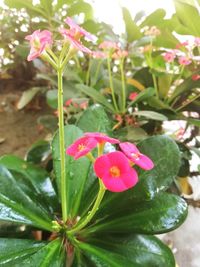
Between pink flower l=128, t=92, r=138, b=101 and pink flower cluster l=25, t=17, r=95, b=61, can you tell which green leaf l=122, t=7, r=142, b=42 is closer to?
pink flower l=128, t=92, r=138, b=101

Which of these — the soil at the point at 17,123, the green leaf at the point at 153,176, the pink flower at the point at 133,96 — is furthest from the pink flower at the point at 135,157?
the soil at the point at 17,123

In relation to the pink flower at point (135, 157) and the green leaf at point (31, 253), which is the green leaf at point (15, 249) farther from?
the pink flower at point (135, 157)

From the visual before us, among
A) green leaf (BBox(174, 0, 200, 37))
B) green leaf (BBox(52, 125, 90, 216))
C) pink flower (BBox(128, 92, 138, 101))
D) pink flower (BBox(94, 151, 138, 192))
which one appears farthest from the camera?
pink flower (BBox(128, 92, 138, 101))

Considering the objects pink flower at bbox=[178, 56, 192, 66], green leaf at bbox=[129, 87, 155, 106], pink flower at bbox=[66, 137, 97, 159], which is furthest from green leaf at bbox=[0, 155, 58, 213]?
pink flower at bbox=[178, 56, 192, 66]

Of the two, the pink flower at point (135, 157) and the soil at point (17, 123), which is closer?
the pink flower at point (135, 157)

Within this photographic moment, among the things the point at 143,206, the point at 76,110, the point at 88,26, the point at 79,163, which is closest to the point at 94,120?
the point at 79,163

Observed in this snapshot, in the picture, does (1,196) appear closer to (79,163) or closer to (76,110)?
(79,163)
